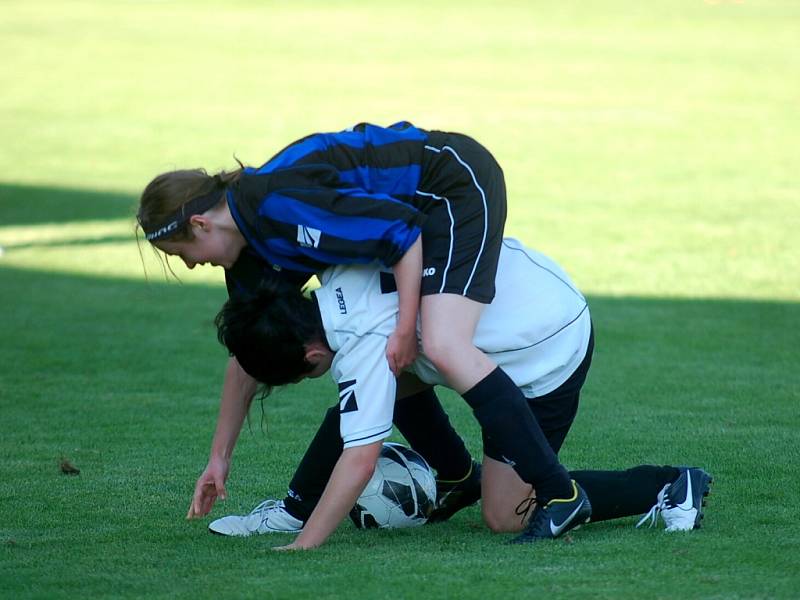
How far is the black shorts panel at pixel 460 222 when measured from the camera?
4270mm

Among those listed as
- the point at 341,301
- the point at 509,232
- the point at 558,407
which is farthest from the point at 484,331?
the point at 509,232

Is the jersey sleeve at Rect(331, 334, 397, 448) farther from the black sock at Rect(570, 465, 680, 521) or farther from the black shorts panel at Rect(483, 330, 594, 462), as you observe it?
the black sock at Rect(570, 465, 680, 521)

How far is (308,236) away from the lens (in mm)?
4047

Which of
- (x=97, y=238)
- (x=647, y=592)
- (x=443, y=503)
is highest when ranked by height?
(x=647, y=592)

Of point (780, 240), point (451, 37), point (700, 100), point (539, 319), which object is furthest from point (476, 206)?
point (451, 37)

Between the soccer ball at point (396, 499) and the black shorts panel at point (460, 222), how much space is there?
79 cm

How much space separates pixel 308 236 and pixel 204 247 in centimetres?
45

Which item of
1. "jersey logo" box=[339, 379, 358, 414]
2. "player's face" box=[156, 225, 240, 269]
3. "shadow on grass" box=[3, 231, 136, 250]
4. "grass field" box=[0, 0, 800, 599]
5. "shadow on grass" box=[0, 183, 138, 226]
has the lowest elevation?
"shadow on grass" box=[0, 183, 138, 226]

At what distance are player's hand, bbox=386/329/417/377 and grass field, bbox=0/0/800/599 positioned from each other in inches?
24.1

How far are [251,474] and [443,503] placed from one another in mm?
1012

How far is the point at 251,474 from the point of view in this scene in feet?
17.9

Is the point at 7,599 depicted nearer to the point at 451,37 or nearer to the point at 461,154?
the point at 461,154

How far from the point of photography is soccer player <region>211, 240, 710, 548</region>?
13.4ft

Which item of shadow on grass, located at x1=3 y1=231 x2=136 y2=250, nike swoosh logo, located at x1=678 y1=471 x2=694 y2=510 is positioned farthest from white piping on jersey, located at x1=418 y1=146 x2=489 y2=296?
shadow on grass, located at x1=3 y1=231 x2=136 y2=250
